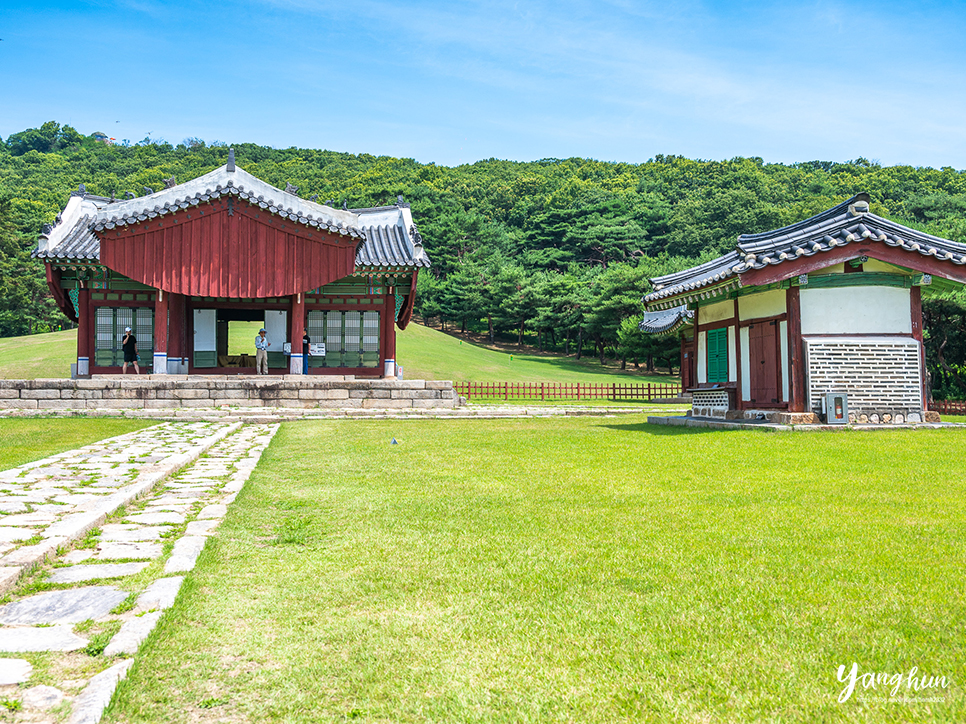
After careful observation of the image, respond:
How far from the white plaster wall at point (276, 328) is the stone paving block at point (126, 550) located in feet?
68.3

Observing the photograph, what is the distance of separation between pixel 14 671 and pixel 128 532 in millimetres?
2553

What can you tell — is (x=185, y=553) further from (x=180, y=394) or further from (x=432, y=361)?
(x=432, y=361)

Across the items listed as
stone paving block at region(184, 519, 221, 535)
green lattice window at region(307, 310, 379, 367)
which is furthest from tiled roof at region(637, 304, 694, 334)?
stone paving block at region(184, 519, 221, 535)

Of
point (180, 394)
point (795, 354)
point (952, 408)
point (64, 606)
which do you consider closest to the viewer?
point (64, 606)

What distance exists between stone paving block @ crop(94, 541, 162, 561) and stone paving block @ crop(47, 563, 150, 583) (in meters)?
0.19

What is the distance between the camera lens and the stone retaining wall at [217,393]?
18797mm

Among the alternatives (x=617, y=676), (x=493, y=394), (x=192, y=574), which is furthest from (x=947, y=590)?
(x=493, y=394)

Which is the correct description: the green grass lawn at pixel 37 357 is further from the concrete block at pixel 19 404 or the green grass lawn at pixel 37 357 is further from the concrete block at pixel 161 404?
the concrete block at pixel 161 404

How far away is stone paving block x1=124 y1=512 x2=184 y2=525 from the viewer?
18.0ft

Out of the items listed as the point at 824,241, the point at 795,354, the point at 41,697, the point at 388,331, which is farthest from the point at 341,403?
the point at 41,697

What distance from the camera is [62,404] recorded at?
61.1ft

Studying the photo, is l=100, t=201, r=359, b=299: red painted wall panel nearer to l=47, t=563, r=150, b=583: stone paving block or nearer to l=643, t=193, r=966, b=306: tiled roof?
l=643, t=193, r=966, b=306: tiled roof

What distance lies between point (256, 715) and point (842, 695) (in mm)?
2015

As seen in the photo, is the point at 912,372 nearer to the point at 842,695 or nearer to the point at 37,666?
the point at 842,695
